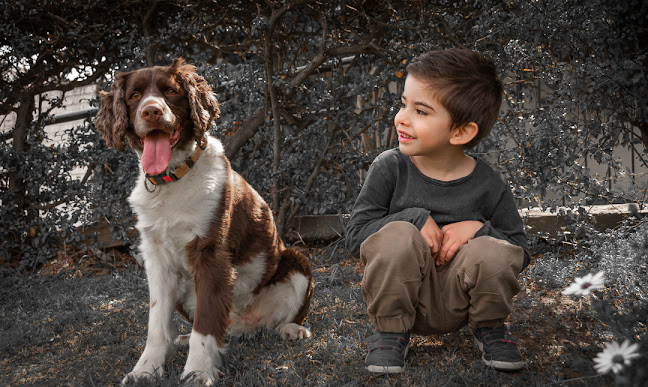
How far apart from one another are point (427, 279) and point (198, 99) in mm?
1420

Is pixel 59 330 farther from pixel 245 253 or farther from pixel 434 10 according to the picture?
pixel 434 10

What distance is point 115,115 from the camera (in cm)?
258

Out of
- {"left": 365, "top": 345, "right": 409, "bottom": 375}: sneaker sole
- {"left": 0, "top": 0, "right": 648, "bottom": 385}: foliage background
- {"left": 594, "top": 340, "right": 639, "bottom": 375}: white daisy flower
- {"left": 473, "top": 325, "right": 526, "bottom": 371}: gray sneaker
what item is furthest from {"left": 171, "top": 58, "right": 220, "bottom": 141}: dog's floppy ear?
{"left": 594, "top": 340, "right": 639, "bottom": 375}: white daisy flower

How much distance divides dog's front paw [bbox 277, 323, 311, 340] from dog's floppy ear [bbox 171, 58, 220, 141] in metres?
1.11

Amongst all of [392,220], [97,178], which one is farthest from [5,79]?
[392,220]

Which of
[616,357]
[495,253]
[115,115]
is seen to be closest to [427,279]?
[495,253]

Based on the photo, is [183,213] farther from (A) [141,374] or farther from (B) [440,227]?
(B) [440,227]

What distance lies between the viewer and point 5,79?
4.98 meters

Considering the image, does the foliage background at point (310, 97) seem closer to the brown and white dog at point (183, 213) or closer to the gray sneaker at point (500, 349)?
the brown and white dog at point (183, 213)

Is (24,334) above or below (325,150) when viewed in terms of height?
below

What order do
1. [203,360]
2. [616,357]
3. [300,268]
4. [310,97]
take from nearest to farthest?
[616,357] < [203,360] < [300,268] < [310,97]

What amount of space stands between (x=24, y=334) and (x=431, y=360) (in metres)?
2.34

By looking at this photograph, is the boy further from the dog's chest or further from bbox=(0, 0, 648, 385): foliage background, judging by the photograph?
bbox=(0, 0, 648, 385): foliage background

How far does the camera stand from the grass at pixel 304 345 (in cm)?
214
